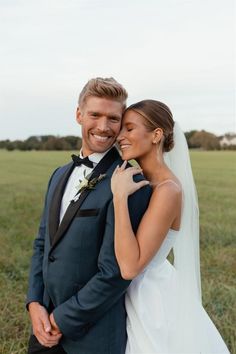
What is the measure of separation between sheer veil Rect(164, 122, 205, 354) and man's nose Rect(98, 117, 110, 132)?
0.40 metres

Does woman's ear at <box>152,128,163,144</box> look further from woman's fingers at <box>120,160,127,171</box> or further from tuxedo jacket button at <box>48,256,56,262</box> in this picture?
tuxedo jacket button at <box>48,256,56,262</box>

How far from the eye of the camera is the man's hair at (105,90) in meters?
2.30

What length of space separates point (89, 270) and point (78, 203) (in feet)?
1.08

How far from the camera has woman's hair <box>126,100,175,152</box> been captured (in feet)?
7.48

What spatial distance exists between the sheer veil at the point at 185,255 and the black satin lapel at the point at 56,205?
0.57 metres

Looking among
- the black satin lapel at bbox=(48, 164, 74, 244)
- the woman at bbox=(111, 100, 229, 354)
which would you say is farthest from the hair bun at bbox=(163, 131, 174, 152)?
the black satin lapel at bbox=(48, 164, 74, 244)

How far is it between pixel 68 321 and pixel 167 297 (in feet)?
1.69

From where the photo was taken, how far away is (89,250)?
226 centimetres

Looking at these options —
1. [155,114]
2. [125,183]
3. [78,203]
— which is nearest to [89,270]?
[78,203]

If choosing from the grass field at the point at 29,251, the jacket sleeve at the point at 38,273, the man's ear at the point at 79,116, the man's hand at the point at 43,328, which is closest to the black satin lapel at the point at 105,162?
the man's ear at the point at 79,116

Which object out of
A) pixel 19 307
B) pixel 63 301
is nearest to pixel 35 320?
pixel 63 301

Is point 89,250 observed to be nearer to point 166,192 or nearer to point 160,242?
point 160,242

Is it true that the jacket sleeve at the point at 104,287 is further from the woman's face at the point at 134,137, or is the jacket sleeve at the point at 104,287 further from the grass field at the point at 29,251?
the grass field at the point at 29,251

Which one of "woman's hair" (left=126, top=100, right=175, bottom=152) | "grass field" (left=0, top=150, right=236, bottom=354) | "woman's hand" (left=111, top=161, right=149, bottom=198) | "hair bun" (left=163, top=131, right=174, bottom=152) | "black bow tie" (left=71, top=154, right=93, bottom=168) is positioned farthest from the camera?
"grass field" (left=0, top=150, right=236, bottom=354)
